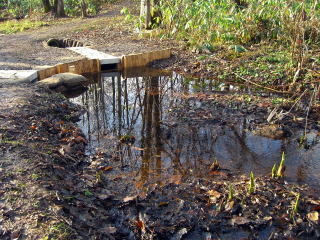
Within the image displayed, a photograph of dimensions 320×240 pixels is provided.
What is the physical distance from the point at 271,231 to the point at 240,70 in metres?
5.08

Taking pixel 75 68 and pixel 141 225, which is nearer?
pixel 141 225

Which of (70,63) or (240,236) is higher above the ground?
(70,63)

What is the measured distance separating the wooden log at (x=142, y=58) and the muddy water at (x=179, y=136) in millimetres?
1582

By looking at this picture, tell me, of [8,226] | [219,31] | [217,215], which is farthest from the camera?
[219,31]

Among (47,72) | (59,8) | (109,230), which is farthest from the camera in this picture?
(59,8)

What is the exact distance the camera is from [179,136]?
4.96 meters

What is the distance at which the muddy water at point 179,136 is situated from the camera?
414 centimetres

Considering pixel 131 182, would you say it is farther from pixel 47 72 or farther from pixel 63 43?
pixel 63 43

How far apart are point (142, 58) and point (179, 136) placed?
4233 mm

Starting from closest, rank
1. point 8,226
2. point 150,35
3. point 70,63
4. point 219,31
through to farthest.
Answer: point 8,226
point 70,63
point 219,31
point 150,35

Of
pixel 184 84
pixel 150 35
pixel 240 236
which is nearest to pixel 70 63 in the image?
pixel 184 84

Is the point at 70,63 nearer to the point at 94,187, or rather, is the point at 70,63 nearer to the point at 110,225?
the point at 94,187

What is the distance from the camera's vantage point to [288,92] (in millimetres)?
6328

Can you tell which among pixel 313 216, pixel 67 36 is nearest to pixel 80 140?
pixel 313 216
